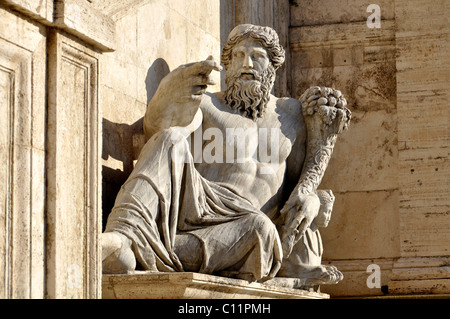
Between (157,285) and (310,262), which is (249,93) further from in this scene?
(157,285)

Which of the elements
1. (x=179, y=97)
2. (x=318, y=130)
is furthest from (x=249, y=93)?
(x=179, y=97)

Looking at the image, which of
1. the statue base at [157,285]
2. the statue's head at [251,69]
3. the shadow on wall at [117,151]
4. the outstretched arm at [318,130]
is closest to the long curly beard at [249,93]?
the statue's head at [251,69]

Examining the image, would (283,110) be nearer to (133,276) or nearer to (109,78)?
(109,78)

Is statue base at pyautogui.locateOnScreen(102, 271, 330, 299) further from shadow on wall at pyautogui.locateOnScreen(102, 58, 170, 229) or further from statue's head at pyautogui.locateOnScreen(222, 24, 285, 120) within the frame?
statue's head at pyautogui.locateOnScreen(222, 24, 285, 120)

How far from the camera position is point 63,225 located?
5.40m

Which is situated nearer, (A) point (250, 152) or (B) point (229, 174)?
(B) point (229, 174)

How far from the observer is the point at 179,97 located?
24.7 ft

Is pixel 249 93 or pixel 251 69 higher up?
pixel 251 69

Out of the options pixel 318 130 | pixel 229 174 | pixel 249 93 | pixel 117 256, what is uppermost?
pixel 249 93

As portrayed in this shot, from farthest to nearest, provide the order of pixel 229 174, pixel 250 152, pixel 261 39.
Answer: pixel 261 39, pixel 250 152, pixel 229 174

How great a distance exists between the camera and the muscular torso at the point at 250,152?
312 inches

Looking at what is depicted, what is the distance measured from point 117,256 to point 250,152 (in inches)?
65.9
